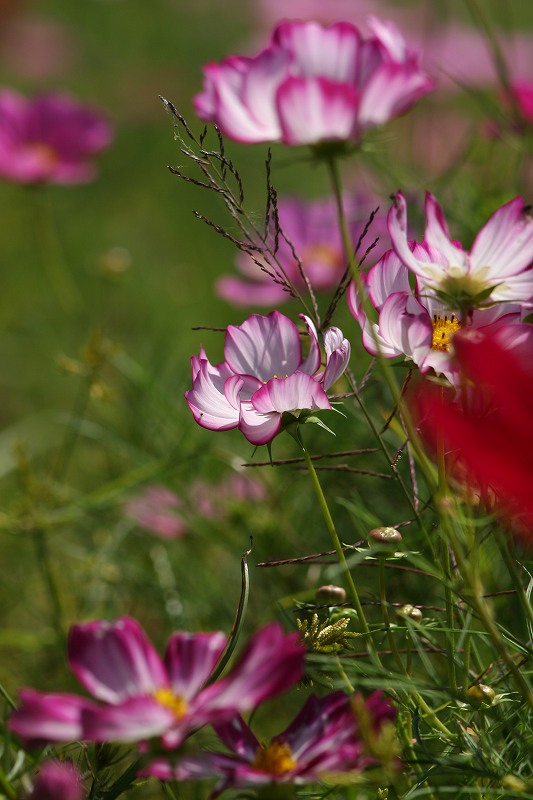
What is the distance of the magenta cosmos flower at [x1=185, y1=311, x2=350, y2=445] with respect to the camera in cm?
38

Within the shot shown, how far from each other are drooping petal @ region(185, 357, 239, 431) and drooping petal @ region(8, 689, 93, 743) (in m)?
0.13

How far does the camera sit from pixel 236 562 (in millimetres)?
911

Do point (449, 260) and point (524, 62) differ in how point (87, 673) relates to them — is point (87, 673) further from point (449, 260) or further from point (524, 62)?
point (524, 62)

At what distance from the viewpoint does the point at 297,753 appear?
344mm

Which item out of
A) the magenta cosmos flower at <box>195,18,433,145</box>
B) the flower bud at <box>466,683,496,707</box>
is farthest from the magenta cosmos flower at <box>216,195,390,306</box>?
the flower bud at <box>466,683,496,707</box>

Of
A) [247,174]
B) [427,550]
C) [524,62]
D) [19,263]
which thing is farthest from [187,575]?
[524,62]

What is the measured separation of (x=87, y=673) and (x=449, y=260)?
0.21m

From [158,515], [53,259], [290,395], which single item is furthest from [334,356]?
[53,259]

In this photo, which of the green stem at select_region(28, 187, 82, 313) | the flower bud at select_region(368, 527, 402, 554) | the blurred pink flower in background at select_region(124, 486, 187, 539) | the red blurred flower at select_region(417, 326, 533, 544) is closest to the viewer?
the red blurred flower at select_region(417, 326, 533, 544)

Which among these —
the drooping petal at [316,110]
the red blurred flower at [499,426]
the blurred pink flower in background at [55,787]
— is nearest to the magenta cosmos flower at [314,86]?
the drooping petal at [316,110]

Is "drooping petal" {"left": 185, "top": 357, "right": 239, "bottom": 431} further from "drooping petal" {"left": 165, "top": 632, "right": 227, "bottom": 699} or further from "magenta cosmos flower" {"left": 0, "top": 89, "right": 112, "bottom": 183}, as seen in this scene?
"magenta cosmos flower" {"left": 0, "top": 89, "right": 112, "bottom": 183}

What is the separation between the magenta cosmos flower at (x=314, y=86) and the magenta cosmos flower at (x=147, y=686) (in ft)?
0.65

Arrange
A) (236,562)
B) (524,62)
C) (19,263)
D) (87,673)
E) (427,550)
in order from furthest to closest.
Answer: (524,62), (19,263), (236,562), (427,550), (87,673)

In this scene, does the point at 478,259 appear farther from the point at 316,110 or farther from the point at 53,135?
the point at 53,135
